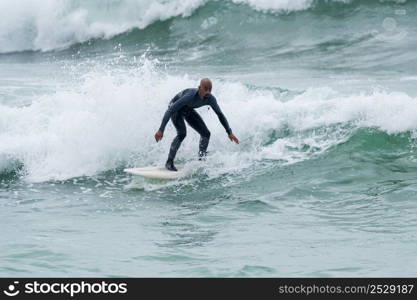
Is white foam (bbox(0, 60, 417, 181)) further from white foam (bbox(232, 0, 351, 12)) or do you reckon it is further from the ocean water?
white foam (bbox(232, 0, 351, 12))

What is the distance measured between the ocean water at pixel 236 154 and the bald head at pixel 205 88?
1287 mm

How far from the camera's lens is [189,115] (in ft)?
36.2

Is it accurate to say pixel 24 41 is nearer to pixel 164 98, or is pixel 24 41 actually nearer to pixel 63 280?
pixel 164 98

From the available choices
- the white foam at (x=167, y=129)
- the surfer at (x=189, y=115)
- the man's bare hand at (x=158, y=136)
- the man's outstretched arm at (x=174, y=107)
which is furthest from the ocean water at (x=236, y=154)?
the man's outstretched arm at (x=174, y=107)

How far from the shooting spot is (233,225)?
27.9ft

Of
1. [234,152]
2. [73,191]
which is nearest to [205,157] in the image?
[234,152]

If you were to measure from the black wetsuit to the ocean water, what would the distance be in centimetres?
44

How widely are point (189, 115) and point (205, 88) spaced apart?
0.87m

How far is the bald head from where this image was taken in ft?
33.6

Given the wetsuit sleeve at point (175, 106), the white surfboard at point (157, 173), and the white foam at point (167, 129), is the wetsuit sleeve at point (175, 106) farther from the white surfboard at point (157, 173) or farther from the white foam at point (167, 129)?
the white foam at point (167, 129)

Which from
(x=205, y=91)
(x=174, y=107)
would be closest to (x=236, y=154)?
(x=174, y=107)

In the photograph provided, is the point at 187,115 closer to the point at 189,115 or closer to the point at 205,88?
the point at 189,115

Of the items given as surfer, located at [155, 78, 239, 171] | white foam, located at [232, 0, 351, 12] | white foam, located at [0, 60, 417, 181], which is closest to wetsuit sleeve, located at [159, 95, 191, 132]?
surfer, located at [155, 78, 239, 171]

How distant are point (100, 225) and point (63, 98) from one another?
5.80 meters
